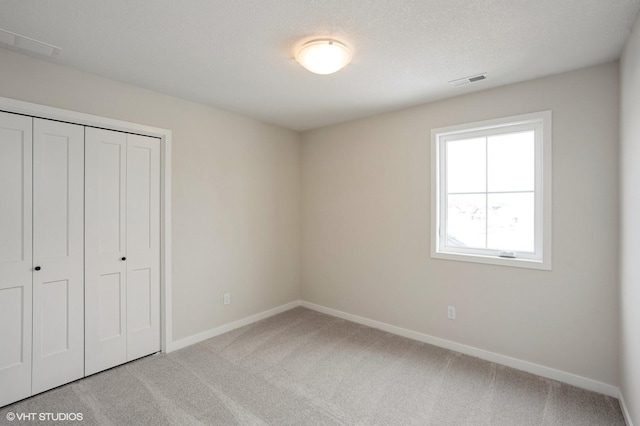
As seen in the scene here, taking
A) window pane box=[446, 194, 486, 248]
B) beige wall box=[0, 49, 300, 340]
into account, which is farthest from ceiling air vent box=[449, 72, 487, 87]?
beige wall box=[0, 49, 300, 340]

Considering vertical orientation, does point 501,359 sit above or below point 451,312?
below

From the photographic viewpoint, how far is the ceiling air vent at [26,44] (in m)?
2.02

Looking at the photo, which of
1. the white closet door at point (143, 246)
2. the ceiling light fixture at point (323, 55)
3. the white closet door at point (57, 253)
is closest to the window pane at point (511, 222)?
the ceiling light fixture at point (323, 55)

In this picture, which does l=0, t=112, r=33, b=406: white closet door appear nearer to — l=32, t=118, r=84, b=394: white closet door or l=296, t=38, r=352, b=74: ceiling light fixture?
l=32, t=118, r=84, b=394: white closet door

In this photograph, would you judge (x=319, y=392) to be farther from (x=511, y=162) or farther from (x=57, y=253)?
(x=511, y=162)

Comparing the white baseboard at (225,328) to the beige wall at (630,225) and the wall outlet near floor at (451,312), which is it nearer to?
the wall outlet near floor at (451,312)

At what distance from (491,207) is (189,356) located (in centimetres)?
319

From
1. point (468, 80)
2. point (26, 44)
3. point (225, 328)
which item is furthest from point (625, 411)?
point (26, 44)

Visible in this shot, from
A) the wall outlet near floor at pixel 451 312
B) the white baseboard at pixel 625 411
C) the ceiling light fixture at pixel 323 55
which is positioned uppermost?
the ceiling light fixture at pixel 323 55

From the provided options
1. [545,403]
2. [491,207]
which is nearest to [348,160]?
[491,207]

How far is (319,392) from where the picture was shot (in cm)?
242

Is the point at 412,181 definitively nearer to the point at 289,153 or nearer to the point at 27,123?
the point at 289,153

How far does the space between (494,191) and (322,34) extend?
211cm

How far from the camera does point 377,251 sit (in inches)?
146
